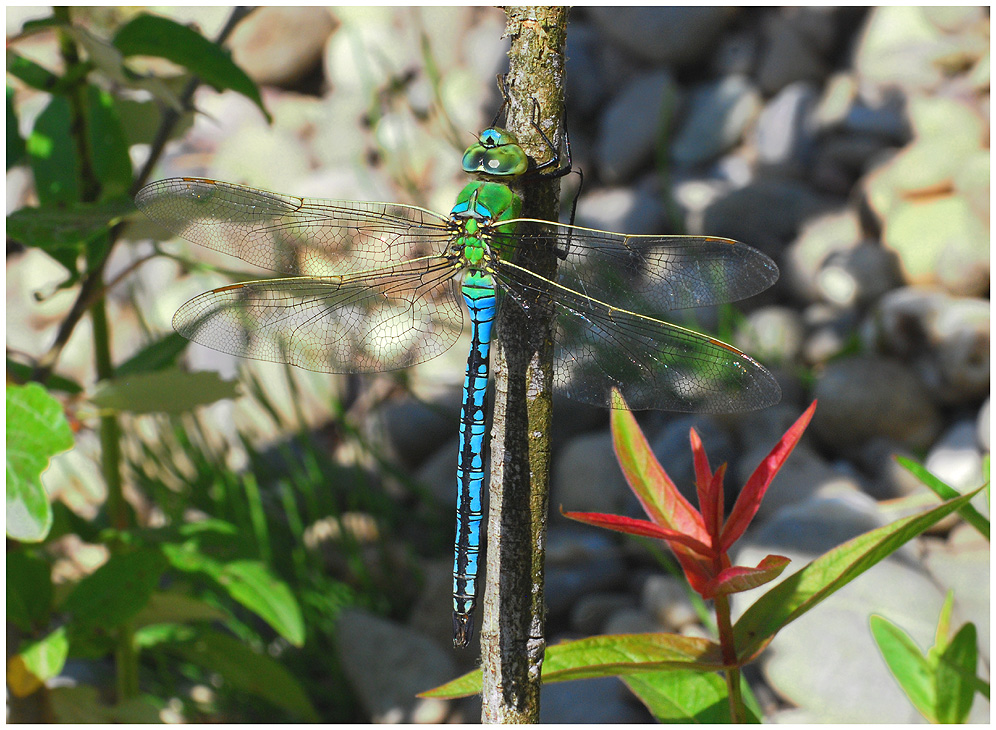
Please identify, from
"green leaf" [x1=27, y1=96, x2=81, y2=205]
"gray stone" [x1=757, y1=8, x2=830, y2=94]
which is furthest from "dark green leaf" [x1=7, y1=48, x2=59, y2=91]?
"gray stone" [x1=757, y1=8, x2=830, y2=94]

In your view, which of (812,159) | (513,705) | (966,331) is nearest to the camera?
(513,705)

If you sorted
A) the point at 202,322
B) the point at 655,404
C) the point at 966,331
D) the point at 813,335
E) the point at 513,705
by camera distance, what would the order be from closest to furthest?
the point at 513,705
the point at 655,404
the point at 202,322
the point at 966,331
the point at 813,335

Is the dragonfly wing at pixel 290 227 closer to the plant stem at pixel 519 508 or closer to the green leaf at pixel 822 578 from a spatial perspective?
the plant stem at pixel 519 508

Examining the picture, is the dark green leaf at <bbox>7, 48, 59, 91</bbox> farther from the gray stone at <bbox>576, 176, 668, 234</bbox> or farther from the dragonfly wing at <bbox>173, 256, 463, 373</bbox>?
the gray stone at <bbox>576, 176, 668, 234</bbox>

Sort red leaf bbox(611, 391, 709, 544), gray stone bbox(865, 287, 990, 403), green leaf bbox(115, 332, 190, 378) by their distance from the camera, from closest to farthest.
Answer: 1. red leaf bbox(611, 391, 709, 544)
2. green leaf bbox(115, 332, 190, 378)
3. gray stone bbox(865, 287, 990, 403)

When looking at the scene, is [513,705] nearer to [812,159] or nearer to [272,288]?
[272,288]

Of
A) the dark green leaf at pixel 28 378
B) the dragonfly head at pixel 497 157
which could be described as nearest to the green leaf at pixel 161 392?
the dark green leaf at pixel 28 378

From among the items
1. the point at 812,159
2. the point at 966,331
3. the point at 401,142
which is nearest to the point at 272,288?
the point at 966,331
